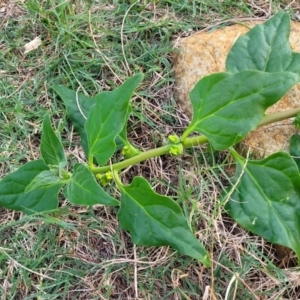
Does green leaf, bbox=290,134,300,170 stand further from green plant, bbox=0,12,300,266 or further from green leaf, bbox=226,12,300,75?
green leaf, bbox=226,12,300,75

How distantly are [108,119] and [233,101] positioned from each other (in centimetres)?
34

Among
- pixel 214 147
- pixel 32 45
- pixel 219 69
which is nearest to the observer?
pixel 214 147

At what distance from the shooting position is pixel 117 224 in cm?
167

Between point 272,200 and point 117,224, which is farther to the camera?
point 117,224

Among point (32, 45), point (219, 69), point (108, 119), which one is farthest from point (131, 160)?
point (32, 45)

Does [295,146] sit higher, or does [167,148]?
[167,148]

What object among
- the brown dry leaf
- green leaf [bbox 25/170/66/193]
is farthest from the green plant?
the brown dry leaf

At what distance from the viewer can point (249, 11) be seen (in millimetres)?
1903

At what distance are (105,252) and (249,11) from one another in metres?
0.99

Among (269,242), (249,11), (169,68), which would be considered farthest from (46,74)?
(269,242)

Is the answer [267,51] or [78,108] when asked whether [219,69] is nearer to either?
[267,51]

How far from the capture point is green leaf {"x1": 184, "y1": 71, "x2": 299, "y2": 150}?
55.3 inches

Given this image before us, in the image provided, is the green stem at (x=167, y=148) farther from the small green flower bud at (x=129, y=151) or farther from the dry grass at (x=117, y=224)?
the dry grass at (x=117, y=224)

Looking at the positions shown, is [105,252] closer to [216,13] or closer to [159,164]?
[159,164]
